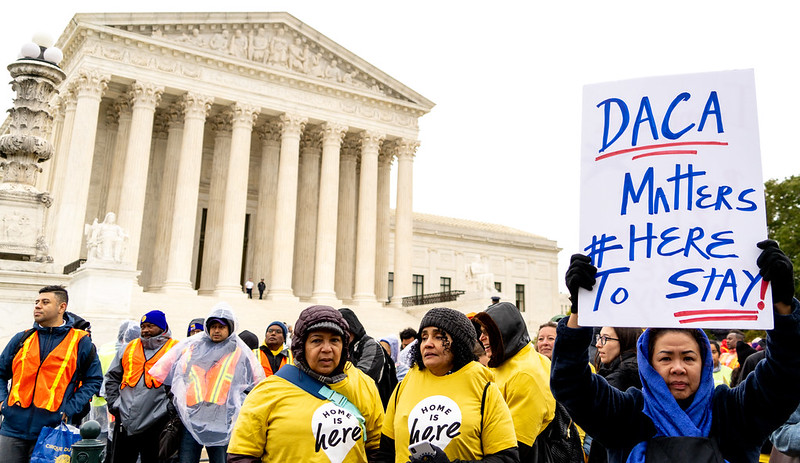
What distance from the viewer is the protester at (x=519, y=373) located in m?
4.11

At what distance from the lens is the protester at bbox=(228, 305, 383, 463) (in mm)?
3518

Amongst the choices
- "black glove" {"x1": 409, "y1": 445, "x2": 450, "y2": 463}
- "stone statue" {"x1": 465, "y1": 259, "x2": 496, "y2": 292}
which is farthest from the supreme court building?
"black glove" {"x1": 409, "y1": 445, "x2": 450, "y2": 463}

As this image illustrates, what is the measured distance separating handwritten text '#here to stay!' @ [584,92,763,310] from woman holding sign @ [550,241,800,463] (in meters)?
0.12

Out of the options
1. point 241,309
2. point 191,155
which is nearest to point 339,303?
point 241,309

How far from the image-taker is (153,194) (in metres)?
34.2

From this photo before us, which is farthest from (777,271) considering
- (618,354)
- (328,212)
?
(328,212)

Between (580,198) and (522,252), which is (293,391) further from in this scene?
(522,252)

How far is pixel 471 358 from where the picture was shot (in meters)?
3.73

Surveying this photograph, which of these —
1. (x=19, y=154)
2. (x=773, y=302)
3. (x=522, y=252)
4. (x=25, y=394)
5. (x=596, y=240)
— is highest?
(x=522, y=252)

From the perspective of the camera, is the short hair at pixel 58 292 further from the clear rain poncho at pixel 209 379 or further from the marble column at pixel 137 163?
the marble column at pixel 137 163

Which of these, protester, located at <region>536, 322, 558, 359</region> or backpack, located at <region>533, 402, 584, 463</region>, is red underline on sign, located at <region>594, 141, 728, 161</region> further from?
protester, located at <region>536, 322, 558, 359</region>

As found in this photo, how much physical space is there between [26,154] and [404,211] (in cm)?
2594

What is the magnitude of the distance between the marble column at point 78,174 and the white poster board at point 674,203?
28544 millimetres

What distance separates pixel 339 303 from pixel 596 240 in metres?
31.6
